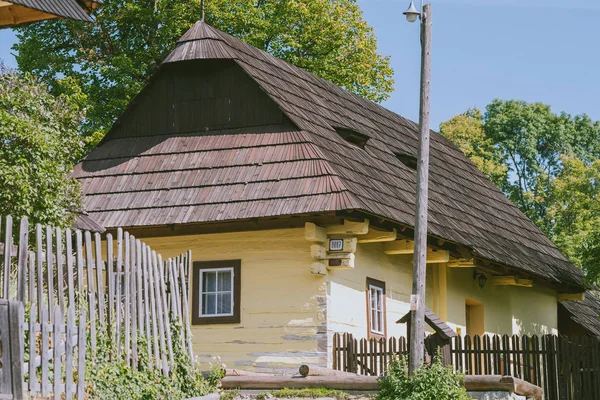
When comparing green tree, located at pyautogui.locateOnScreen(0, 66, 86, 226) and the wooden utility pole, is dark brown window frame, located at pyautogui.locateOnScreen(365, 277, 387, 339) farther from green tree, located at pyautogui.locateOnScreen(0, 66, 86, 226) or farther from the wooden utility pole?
green tree, located at pyautogui.locateOnScreen(0, 66, 86, 226)

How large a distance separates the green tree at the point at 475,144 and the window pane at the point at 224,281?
27416 millimetres

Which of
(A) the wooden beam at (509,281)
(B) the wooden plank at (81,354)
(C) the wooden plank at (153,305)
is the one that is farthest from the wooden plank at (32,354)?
(A) the wooden beam at (509,281)

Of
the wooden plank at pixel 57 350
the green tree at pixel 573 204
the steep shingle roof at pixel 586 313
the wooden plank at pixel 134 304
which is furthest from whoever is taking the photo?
the green tree at pixel 573 204

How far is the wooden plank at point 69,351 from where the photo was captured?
32.5 feet

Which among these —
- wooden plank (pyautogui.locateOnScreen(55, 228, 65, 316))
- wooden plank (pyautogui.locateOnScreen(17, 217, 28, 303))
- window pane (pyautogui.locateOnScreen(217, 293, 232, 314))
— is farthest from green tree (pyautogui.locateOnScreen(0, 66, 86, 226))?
wooden plank (pyautogui.locateOnScreen(17, 217, 28, 303))

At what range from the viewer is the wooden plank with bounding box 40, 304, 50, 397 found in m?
9.57

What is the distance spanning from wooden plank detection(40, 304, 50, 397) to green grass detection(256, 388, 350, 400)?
16.0 ft

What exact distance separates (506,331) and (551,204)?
81.2ft

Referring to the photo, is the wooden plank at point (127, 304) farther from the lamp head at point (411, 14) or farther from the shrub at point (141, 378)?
the lamp head at point (411, 14)

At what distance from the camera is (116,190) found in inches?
730

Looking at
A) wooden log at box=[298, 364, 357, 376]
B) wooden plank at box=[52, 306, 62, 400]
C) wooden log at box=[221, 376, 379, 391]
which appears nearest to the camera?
wooden plank at box=[52, 306, 62, 400]

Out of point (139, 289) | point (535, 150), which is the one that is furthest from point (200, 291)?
point (535, 150)

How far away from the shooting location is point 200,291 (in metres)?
17.5

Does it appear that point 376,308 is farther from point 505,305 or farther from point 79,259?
point 79,259
